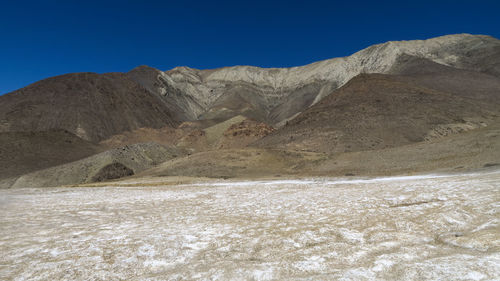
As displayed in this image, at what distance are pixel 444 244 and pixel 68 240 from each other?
4.96 metres

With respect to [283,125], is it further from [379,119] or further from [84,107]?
[84,107]

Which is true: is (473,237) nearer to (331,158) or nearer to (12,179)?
(331,158)

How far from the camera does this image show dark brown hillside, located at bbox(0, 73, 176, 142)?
211 feet

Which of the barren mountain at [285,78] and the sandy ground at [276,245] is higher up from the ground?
the barren mountain at [285,78]

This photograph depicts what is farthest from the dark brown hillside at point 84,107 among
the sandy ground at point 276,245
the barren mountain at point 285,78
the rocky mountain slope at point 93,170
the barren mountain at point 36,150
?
the sandy ground at point 276,245

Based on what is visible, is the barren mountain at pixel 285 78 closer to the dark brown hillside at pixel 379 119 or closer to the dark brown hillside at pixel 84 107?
the dark brown hillside at pixel 84 107

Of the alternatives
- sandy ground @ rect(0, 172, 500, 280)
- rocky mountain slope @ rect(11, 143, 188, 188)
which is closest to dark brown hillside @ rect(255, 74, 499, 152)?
rocky mountain slope @ rect(11, 143, 188, 188)

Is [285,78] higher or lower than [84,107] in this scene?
higher

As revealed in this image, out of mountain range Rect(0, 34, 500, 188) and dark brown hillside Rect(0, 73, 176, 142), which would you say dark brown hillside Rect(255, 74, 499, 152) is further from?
dark brown hillside Rect(0, 73, 176, 142)

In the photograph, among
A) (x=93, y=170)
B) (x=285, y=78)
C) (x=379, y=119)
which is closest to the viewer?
(x=93, y=170)

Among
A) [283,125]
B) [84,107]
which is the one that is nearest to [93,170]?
[283,125]

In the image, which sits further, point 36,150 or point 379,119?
point 379,119

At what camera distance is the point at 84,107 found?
72125mm

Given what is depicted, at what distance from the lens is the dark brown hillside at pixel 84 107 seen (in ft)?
211
